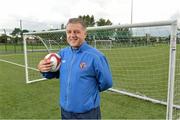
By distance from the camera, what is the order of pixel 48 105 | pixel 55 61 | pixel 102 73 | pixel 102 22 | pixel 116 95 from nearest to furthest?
1. pixel 102 73
2. pixel 55 61
3. pixel 48 105
4. pixel 116 95
5. pixel 102 22

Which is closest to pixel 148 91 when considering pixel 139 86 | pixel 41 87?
pixel 139 86

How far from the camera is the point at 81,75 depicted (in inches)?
98.1

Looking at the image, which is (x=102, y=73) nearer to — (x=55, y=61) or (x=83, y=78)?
(x=83, y=78)

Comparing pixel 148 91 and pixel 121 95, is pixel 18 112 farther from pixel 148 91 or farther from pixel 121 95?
pixel 148 91

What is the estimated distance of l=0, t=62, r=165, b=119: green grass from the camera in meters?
4.68

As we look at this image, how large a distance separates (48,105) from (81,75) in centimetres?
314

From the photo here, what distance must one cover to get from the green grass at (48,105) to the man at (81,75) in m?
2.10

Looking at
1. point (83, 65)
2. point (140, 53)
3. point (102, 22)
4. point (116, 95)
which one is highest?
point (102, 22)

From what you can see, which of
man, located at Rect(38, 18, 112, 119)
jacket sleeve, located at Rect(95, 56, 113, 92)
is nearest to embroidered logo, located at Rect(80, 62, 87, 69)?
man, located at Rect(38, 18, 112, 119)

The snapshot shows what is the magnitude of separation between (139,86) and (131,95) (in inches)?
42.0

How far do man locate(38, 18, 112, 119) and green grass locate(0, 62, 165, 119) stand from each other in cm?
210

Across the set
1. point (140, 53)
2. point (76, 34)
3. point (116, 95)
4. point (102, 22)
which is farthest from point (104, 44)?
point (102, 22)

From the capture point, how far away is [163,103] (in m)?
5.33

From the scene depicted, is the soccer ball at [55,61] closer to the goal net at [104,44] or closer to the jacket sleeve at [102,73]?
the jacket sleeve at [102,73]
